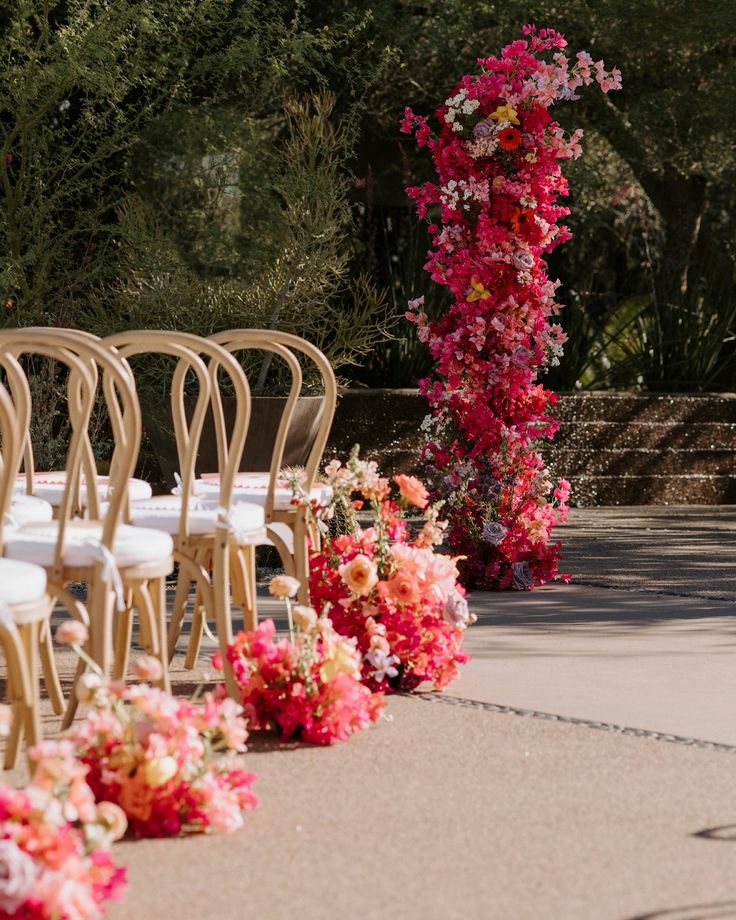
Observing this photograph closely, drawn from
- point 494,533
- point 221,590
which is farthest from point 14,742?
point 494,533

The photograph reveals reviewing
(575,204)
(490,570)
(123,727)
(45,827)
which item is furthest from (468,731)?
(575,204)

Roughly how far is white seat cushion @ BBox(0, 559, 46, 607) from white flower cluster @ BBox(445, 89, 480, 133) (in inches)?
156

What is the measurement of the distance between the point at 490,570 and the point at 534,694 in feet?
7.76

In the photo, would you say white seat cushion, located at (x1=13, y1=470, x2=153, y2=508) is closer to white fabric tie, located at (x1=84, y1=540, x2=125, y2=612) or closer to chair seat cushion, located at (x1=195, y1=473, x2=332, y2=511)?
chair seat cushion, located at (x1=195, y1=473, x2=332, y2=511)

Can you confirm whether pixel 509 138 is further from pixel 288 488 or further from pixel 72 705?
pixel 72 705

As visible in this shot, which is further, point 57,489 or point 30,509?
point 57,489

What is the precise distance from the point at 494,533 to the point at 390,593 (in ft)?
7.92

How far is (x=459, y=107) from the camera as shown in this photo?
6984 mm

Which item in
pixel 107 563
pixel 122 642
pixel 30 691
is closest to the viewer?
pixel 30 691

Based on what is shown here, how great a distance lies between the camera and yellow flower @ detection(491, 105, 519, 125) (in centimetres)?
695

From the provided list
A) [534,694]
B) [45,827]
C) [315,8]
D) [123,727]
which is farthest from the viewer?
[315,8]

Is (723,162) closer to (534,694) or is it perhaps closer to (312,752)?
(534,694)

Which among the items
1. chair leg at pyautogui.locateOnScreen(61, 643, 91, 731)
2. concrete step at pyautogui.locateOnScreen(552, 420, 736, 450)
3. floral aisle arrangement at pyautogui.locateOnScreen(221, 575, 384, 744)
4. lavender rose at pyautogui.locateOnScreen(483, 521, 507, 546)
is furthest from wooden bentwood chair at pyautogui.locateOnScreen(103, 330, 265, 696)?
concrete step at pyautogui.locateOnScreen(552, 420, 736, 450)

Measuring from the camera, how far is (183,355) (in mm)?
4285
